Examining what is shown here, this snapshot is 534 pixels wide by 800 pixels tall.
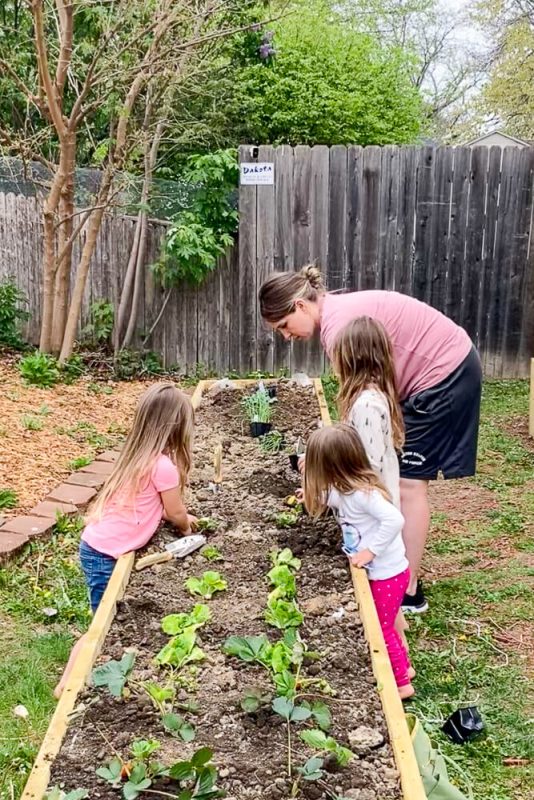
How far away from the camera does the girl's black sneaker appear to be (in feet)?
12.2

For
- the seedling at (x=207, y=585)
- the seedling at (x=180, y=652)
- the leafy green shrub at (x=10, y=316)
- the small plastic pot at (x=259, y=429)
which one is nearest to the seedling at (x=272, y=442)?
the small plastic pot at (x=259, y=429)

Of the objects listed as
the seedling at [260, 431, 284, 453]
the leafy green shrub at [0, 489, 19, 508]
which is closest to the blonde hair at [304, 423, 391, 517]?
the seedling at [260, 431, 284, 453]

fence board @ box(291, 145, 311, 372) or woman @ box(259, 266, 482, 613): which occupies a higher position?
fence board @ box(291, 145, 311, 372)

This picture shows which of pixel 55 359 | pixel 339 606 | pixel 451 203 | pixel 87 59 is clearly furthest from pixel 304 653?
pixel 87 59

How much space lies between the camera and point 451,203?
7898mm

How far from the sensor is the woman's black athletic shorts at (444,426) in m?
3.48

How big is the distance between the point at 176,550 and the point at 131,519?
0.68 feet

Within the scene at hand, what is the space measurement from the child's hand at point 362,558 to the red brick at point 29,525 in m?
2.02

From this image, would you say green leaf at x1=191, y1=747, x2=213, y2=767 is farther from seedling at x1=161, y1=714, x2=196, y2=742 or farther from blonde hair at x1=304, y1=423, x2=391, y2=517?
blonde hair at x1=304, y1=423, x2=391, y2=517

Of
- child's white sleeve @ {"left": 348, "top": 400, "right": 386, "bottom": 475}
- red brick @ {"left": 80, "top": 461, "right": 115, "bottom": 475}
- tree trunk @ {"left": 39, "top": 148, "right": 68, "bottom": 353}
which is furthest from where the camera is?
tree trunk @ {"left": 39, "top": 148, "right": 68, "bottom": 353}

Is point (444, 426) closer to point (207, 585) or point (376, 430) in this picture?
point (376, 430)

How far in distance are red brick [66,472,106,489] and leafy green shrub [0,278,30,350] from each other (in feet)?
11.7

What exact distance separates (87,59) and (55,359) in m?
3.13

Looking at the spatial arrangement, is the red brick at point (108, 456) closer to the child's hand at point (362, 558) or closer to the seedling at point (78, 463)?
the seedling at point (78, 463)
